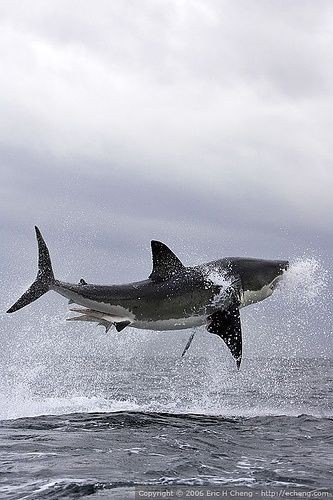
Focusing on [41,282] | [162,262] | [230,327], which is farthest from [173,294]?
[41,282]

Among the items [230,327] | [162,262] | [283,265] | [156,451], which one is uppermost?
[283,265]

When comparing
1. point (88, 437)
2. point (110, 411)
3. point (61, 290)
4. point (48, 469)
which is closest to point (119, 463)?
point (48, 469)

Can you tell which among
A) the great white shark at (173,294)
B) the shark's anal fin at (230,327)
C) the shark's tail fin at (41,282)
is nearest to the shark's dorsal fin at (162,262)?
the great white shark at (173,294)

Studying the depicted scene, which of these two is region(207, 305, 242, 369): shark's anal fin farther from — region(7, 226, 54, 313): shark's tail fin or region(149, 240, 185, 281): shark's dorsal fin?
region(7, 226, 54, 313): shark's tail fin

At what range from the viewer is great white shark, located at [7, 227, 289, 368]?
1752 cm

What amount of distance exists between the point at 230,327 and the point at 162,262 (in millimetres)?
2533

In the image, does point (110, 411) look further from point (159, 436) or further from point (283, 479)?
point (283, 479)

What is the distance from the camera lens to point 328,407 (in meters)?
30.5

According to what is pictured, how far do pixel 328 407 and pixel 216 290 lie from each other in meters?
14.6

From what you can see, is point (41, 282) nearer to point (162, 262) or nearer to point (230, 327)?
point (162, 262)

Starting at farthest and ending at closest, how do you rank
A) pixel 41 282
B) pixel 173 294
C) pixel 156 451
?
pixel 173 294
pixel 41 282
pixel 156 451

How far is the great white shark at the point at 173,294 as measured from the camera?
17516 millimetres

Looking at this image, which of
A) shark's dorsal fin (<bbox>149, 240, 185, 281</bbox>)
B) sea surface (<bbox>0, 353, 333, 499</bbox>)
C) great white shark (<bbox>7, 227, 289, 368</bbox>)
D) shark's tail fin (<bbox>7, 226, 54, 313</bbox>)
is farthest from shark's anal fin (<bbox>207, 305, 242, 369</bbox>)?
shark's tail fin (<bbox>7, 226, 54, 313</bbox>)

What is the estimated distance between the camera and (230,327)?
1822cm
